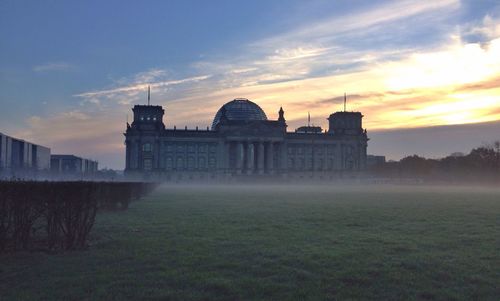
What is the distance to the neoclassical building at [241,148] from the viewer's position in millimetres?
146375

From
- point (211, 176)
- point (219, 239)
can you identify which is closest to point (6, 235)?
point (219, 239)

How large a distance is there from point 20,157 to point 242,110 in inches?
3133

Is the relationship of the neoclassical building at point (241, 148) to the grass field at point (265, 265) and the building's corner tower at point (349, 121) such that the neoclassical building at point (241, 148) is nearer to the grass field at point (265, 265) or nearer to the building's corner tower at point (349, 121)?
the building's corner tower at point (349, 121)

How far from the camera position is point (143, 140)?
146 metres

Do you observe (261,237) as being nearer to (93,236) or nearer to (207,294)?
(93,236)

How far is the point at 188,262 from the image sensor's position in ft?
43.7

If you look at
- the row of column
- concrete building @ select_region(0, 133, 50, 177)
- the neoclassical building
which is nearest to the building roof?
the neoclassical building

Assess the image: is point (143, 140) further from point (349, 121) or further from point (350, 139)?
point (349, 121)

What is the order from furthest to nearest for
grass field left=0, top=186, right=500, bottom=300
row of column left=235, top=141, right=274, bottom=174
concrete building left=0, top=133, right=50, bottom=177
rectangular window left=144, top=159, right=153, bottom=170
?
row of column left=235, top=141, right=274, bottom=174
rectangular window left=144, top=159, right=153, bottom=170
concrete building left=0, top=133, right=50, bottom=177
grass field left=0, top=186, right=500, bottom=300

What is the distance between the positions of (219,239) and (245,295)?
306 inches

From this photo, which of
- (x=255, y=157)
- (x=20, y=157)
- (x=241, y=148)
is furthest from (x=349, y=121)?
(x=20, y=157)

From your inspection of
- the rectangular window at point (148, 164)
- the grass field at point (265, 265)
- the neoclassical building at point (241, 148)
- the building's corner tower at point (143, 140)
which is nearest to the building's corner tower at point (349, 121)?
the neoclassical building at point (241, 148)

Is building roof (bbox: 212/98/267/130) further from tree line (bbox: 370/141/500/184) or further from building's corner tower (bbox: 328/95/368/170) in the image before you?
tree line (bbox: 370/141/500/184)

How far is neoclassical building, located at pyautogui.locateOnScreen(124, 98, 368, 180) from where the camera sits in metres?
146
